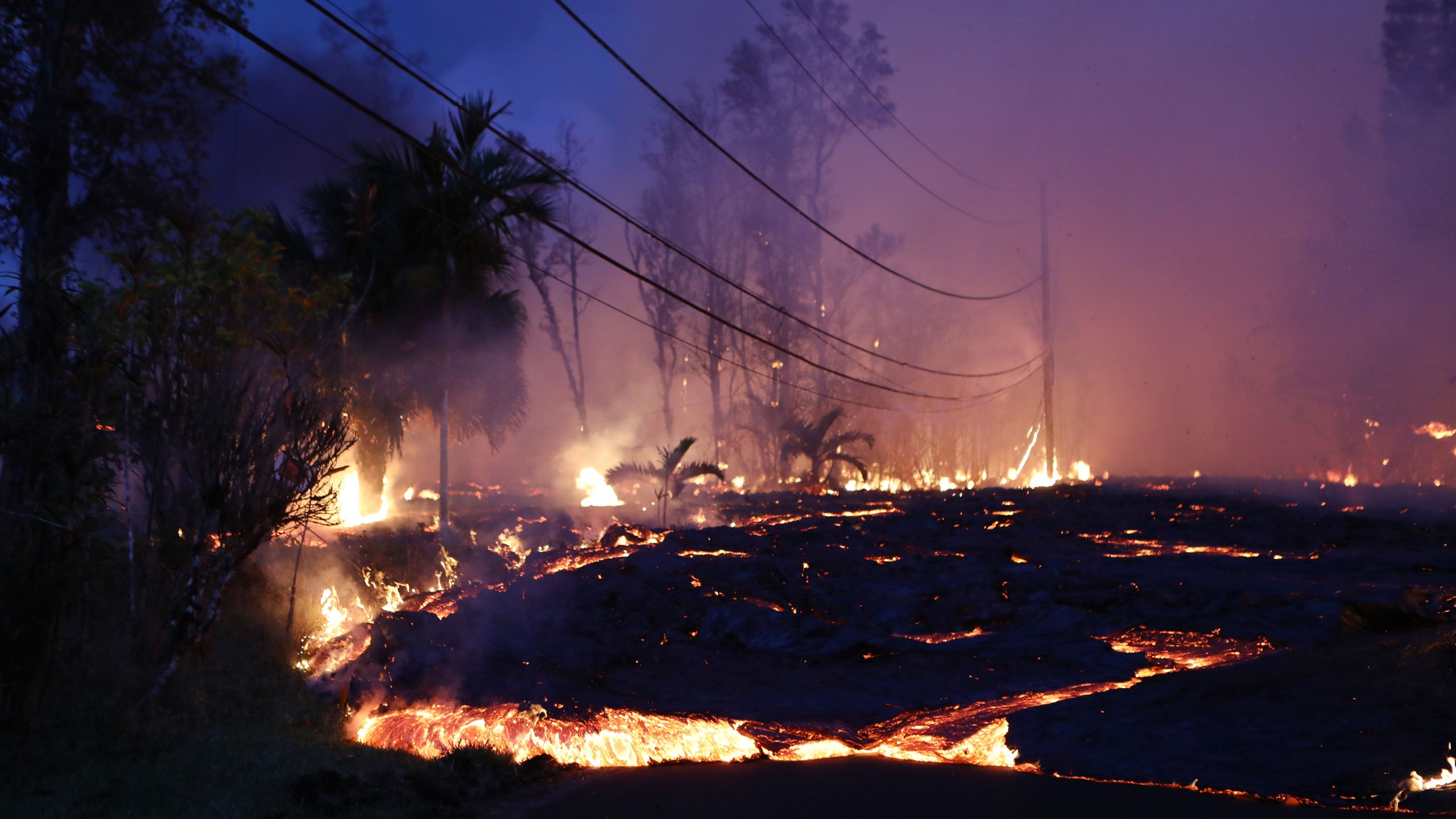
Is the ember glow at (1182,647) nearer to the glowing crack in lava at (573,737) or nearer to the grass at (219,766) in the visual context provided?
the glowing crack in lava at (573,737)

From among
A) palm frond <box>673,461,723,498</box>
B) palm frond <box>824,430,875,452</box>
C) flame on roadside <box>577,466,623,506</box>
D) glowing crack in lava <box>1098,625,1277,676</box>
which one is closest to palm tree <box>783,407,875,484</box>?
palm frond <box>824,430,875,452</box>

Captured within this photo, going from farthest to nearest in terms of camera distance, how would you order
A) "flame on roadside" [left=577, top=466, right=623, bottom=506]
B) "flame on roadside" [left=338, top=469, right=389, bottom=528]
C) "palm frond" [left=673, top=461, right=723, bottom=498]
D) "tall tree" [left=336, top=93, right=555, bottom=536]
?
"flame on roadside" [left=577, top=466, right=623, bottom=506]
"palm frond" [left=673, top=461, right=723, bottom=498]
"flame on roadside" [left=338, top=469, right=389, bottom=528]
"tall tree" [left=336, top=93, right=555, bottom=536]

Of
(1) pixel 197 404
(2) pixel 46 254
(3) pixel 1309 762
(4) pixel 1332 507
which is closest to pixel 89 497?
(1) pixel 197 404

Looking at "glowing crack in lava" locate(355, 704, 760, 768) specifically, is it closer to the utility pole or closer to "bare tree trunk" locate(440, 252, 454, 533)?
"bare tree trunk" locate(440, 252, 454, 533)

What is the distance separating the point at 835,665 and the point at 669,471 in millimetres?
13219

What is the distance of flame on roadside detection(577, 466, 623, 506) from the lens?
33000mm

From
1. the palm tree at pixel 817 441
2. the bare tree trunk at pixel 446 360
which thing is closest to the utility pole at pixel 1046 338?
the palm tree at pixel 817 441

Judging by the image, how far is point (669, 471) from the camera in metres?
23.0

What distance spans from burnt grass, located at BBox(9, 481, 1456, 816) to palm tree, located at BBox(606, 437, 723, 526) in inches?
182

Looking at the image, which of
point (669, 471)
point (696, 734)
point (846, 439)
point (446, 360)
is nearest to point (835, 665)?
point (696, 734)

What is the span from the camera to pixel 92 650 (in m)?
8.32

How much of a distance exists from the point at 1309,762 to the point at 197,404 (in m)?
9.30

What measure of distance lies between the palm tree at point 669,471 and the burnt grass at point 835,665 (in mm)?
4616

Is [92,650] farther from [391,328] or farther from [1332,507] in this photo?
[1332,507]
